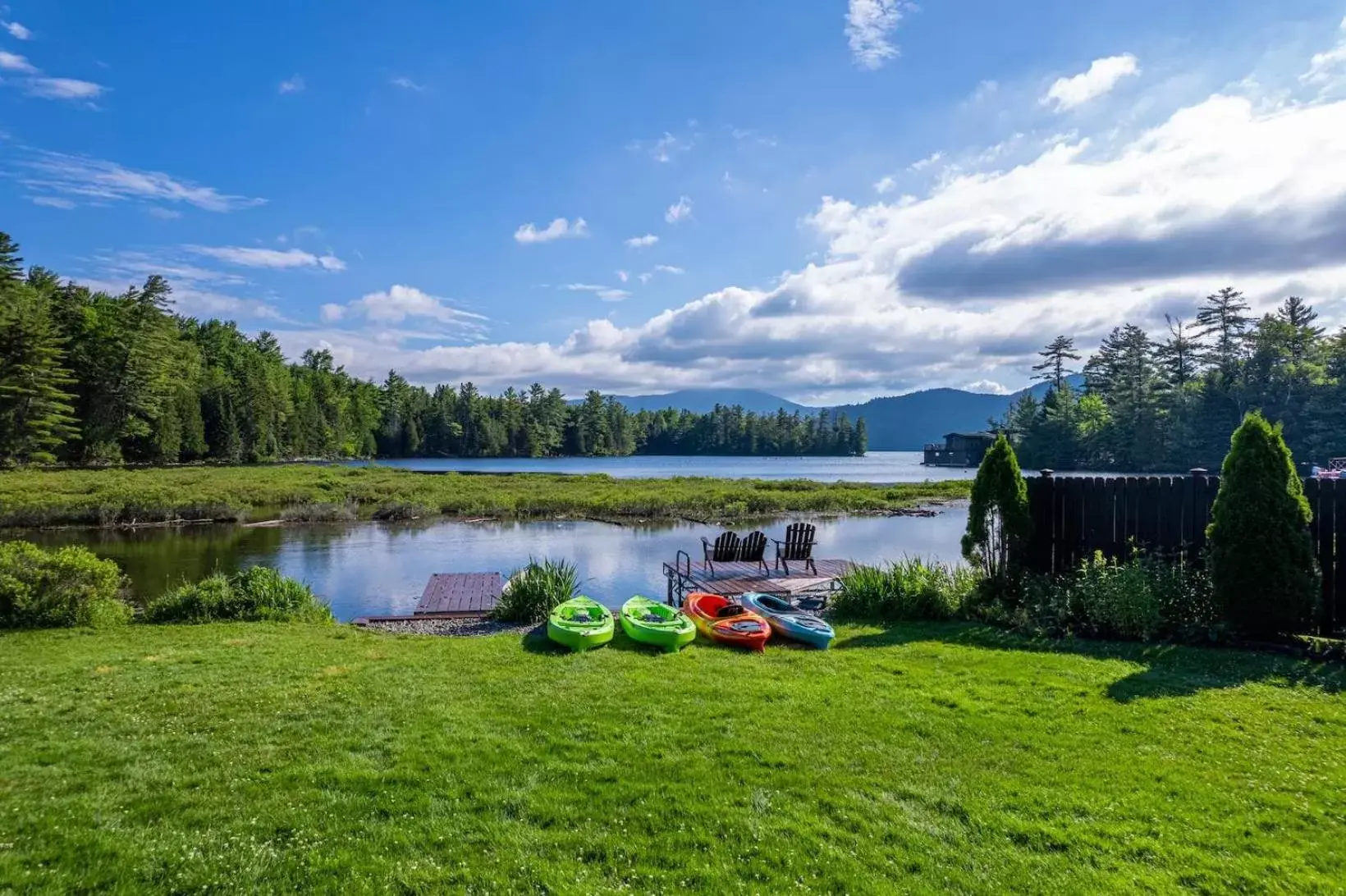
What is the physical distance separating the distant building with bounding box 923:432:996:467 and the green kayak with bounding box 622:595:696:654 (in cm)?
8786

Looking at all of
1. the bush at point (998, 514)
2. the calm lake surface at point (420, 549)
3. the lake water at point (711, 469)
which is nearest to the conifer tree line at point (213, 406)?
the lake water at point (711, 469)

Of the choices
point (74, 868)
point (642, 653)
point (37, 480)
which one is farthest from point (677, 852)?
point (37, 480)

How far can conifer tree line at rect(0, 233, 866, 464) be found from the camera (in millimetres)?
49094

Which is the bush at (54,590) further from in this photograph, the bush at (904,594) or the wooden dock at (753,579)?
the bush at (904,594)

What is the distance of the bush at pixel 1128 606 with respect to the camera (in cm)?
890

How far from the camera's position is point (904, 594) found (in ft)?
37.2

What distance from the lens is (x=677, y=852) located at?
3959mm

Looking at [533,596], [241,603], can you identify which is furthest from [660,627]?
[241,603]

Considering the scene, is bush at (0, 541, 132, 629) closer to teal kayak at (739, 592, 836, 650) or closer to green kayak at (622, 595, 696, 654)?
green kayak at (622, 595, 696, 654)

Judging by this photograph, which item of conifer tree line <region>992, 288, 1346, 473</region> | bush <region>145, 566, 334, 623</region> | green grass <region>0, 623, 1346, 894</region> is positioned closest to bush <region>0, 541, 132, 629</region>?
bush <region>145, 566, 334, 623</region>

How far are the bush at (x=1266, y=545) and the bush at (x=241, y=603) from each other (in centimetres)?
1345

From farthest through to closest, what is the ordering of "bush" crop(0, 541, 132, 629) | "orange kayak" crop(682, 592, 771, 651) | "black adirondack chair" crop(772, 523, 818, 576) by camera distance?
"black adirondack chair" crop(772, 523, 818, 576)
"bush" crop(0, 541, 132, 629)
"orange kayak" crop(682, 592, 771, 651)

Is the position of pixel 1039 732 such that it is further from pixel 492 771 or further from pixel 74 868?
pixel 74 868

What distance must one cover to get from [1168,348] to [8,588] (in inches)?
3493
